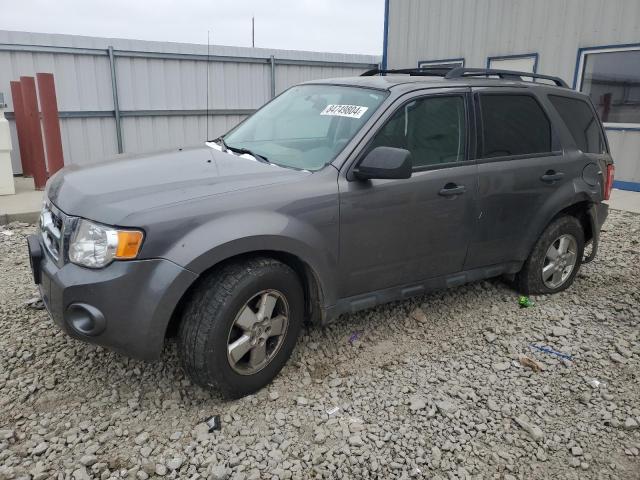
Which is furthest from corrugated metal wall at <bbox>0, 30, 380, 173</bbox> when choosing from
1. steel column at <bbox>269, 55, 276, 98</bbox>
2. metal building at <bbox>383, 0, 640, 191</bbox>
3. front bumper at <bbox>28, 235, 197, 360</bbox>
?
front bumper at <bbox>28, 235, 197, 360</bbox>

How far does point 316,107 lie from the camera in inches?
148

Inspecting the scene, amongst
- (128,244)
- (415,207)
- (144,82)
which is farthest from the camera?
(144,82)

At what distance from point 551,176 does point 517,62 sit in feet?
23.2

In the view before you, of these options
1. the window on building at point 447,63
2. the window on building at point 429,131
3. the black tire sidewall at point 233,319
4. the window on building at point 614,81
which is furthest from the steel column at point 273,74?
the black tire sidewall at point 233,319

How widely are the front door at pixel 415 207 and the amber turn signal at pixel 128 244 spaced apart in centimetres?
116

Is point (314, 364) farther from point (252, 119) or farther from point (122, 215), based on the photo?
point (252, 119)

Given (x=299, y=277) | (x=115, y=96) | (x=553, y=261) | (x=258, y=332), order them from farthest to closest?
(x=115, y=96), (x=553, y=261), (x=299, y=277), (x=258, y=332)

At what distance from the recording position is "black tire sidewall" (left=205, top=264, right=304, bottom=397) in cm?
274

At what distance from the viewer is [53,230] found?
2893 millimetres

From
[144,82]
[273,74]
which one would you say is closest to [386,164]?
[144,82]

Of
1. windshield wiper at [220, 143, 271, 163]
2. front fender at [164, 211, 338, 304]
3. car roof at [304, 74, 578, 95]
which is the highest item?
car roof at [304, 74, 578, 95]

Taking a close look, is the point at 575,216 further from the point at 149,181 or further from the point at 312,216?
the point at 149,181

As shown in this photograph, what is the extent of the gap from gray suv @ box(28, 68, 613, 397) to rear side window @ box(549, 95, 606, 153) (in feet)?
0.07

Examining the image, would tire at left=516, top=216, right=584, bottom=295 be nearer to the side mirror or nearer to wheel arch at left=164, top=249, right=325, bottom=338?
the side mirror
